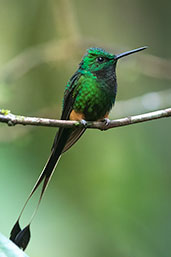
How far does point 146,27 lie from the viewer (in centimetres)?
550

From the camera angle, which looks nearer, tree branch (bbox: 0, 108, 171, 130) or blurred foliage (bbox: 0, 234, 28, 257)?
blurred foliage (bbox: 0, 234, 28, 257)

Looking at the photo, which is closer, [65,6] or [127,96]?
[65,6]

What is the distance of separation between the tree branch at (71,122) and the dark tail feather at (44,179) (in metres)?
0.21

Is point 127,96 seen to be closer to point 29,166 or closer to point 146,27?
point 146,27

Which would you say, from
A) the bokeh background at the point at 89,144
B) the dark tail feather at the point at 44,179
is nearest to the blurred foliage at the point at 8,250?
the dark tail feather at the point at 44,179

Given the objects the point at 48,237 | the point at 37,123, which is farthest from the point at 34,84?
the point at 37,123

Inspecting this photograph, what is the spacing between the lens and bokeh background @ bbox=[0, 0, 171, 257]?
352 centimetres

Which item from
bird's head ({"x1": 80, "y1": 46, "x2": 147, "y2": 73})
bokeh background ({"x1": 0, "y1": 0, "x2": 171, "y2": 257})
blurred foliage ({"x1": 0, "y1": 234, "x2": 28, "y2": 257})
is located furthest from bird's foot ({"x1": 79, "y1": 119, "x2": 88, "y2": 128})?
blurred foliage ({"x1": 0, "y1": 234, "x2": 28, "y2": 257})

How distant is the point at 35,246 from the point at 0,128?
1196mm

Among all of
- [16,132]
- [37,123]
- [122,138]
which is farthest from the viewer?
[122,138]

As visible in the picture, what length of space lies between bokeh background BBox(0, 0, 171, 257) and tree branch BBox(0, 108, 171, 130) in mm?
1034

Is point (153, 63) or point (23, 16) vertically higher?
point (23, 16)

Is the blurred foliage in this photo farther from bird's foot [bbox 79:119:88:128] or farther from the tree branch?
bird's foot [bbox 79:119:88:128]

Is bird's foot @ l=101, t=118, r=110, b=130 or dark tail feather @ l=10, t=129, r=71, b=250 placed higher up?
bird's foot @ l=101, t=118, r=110, b=130
